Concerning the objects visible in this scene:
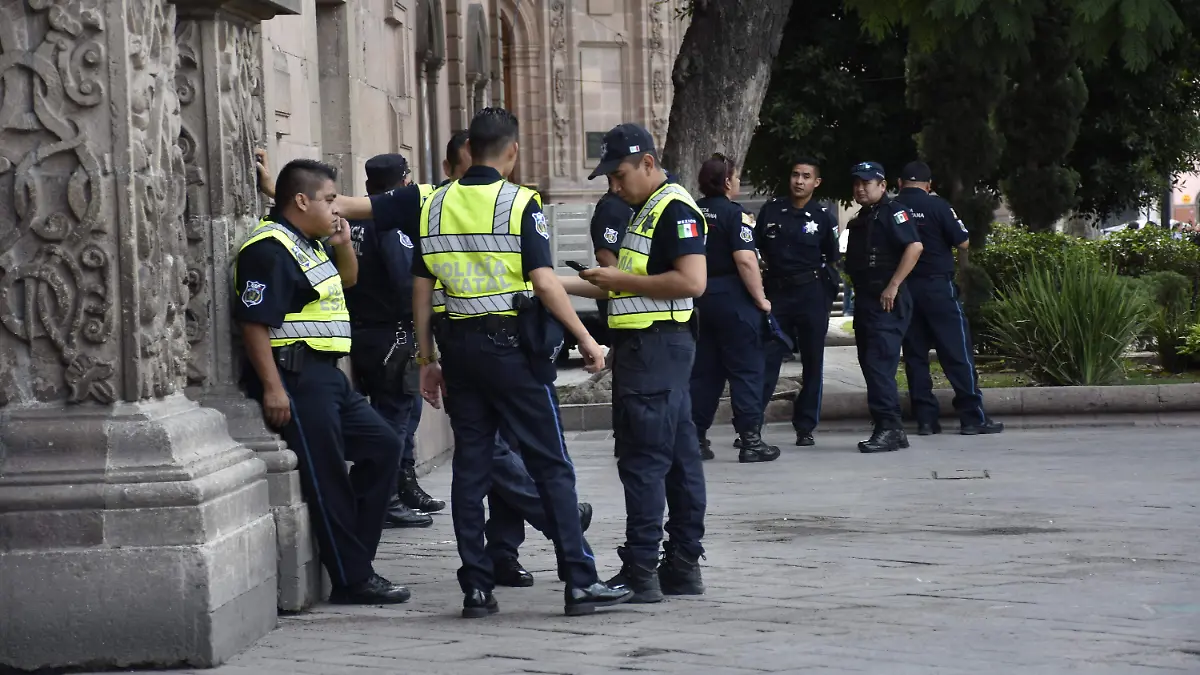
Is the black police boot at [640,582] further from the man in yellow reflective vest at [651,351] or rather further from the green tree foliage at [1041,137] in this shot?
the green tree foliage at [1041,137]

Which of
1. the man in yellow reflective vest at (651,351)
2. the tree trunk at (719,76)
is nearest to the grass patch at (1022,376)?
the tree trunk at (719,76)

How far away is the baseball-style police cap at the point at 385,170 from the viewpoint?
30.0 ft

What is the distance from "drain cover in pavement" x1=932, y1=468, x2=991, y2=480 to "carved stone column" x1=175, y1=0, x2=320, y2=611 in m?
4.70

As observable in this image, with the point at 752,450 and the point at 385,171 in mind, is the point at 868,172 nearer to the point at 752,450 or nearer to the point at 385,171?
the point at 752,450

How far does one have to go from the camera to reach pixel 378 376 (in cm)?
924

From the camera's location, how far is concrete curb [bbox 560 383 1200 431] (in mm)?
13734

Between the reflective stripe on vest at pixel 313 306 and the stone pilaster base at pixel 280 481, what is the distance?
0.90ft

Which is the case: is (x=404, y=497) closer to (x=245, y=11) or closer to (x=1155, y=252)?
(x=245, y=11)

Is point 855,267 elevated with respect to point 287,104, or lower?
lower

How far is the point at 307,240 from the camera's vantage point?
725 centimetres

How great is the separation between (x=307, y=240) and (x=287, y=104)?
2.58 meters

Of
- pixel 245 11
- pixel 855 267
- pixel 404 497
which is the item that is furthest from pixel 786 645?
pixel 855 267

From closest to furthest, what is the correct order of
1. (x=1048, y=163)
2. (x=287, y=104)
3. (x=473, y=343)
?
(x=473, y=343)
(x=287, y=104)
(x=1048, y=163)

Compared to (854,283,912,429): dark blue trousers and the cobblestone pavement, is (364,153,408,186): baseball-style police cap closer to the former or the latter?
the cobblestone pavement
